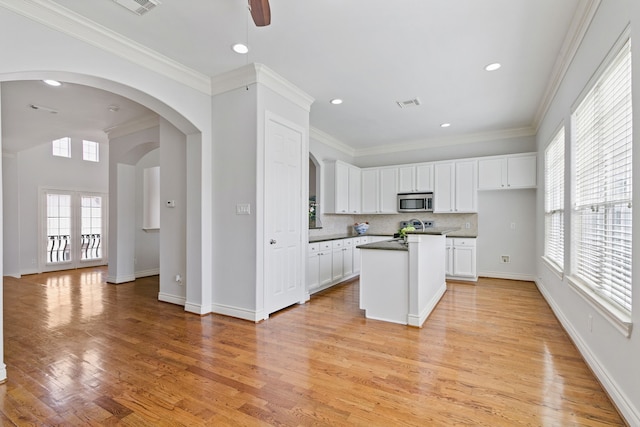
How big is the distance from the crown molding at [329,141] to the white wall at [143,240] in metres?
3.49

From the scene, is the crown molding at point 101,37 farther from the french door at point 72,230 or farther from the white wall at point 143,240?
the french door at point 72,230

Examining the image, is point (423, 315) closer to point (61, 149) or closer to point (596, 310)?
point (596, 310)

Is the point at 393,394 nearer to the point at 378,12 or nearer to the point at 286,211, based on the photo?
the point at 286,211

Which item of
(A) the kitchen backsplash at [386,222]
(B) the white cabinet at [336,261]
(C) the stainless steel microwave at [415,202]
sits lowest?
(B) the white cabinet at [336,261]

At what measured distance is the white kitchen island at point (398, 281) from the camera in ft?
11.3

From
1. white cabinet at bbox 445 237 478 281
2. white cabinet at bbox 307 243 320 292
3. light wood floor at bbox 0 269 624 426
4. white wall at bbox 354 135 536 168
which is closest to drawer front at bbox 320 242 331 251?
white cabinet at bbox 307 243 320 292

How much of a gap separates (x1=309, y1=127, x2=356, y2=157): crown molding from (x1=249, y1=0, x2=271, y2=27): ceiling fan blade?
3.78 meters

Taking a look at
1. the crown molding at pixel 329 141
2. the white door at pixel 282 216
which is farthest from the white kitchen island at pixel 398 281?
the crown molding at pixel 329 141

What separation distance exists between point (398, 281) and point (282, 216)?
5.28 ft

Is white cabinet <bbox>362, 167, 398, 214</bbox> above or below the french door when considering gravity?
above

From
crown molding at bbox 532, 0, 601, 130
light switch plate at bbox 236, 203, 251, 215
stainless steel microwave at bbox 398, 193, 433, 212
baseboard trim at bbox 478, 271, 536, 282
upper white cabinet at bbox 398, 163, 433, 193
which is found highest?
crown molding at bbox 532, 0, 601, 130

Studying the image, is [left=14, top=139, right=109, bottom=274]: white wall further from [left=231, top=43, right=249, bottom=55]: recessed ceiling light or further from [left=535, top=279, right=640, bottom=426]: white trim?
[left=535, top=279, right=640, bottom=426]: white trim

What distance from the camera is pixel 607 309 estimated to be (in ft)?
7.02

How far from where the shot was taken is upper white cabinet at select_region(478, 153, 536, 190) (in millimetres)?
5488
